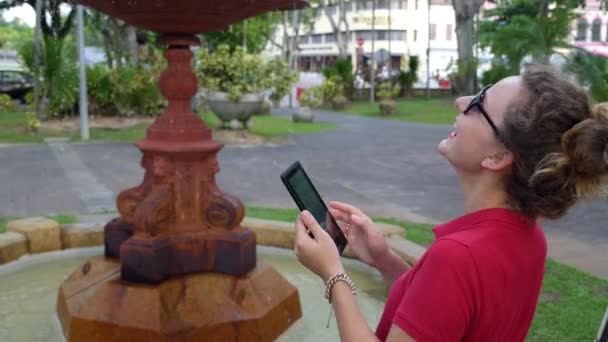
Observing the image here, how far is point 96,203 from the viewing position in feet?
25.8

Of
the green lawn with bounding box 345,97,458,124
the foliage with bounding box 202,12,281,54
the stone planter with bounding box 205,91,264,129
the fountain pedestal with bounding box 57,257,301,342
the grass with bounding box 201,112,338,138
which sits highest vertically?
the foliage with bounding box 202,12,281,54

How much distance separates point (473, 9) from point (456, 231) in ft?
76.2

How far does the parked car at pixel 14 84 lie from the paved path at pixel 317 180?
55.8ft

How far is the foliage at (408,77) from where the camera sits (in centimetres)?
3419

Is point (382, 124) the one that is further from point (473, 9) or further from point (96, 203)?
point (96, 203)

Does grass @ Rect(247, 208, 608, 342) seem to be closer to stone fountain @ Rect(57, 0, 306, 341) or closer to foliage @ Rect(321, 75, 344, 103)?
stone fountain @ Rect(57, 0, 306, 341)

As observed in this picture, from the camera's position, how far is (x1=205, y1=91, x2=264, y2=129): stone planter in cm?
1532

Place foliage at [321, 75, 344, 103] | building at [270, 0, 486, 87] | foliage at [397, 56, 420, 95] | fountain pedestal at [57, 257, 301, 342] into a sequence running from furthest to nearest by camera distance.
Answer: building at [270, 0, 486, 87], foliage at [397, 56, 420, 95], foliage at [321, 75, 344, 103], fountain pedestal at [57, 257, 301, 342]

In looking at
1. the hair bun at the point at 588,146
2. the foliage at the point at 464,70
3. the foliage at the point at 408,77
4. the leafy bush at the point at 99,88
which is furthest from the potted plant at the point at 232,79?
the foliage at the point at 408,77

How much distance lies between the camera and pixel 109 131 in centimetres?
1623

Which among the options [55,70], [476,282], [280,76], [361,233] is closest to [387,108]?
[280,76]

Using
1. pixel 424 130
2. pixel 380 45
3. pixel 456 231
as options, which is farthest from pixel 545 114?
pixel 380 45

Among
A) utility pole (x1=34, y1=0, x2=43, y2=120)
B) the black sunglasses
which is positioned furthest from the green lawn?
the black sunglasses

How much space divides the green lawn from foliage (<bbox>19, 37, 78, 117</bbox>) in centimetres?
1117
